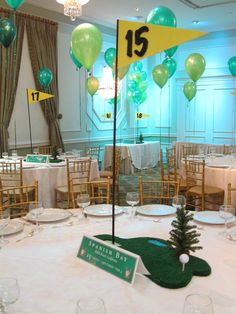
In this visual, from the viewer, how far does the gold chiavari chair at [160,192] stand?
3067 millimetres

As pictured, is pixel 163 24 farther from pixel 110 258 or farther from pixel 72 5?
pixel 110 258

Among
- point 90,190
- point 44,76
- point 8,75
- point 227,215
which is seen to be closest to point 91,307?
point 227,215

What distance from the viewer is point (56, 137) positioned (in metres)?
8.02

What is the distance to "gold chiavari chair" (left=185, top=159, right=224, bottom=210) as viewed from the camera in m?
4.71

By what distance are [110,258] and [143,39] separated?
40.1 inches

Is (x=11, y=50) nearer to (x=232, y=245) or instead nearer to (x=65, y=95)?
(x=65, y=95)

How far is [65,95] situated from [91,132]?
1.27 meters

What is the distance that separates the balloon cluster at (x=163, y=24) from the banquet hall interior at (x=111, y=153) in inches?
0.8

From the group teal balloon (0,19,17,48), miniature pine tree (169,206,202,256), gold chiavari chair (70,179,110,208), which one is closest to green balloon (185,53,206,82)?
gold chiavari chair (70,179,110,208)

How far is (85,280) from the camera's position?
1562mm

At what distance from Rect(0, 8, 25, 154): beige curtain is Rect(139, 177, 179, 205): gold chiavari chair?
2.94 m

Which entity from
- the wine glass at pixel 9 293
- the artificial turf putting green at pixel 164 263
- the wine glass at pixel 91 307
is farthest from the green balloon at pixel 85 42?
the wine glass at pixel 91 307

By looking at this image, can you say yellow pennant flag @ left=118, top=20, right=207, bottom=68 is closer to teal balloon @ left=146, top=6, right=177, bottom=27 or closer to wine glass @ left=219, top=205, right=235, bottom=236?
wine glass @ left=219, top=205, right=235, bottom=236

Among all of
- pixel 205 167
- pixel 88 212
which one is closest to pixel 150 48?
pixel 88 212
